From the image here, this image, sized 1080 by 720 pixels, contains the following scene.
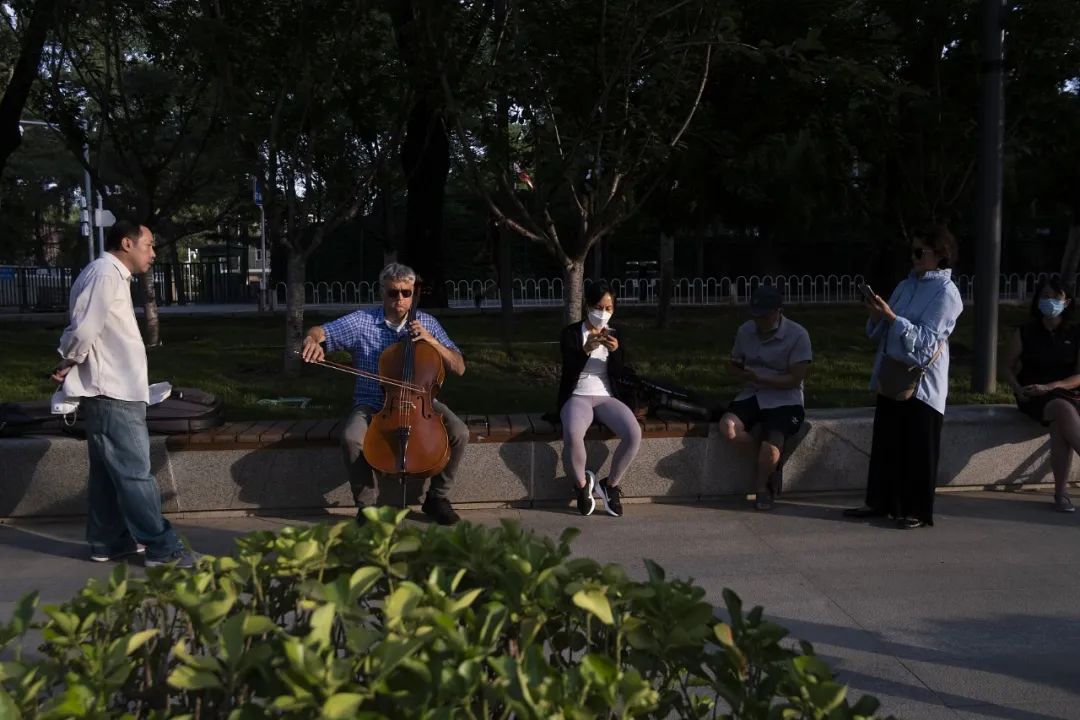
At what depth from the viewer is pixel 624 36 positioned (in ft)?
27.3

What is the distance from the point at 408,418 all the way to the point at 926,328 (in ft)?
9.64

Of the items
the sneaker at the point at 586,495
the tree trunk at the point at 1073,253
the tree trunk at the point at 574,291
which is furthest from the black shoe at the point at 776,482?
the tree trunk at the point at 1073,253

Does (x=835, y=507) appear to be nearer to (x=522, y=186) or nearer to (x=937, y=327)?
(x=937, y=327)

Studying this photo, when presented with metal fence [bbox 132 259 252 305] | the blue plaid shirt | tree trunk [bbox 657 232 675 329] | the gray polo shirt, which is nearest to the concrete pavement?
the gray polo shirt

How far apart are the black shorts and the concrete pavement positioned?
1.74ft

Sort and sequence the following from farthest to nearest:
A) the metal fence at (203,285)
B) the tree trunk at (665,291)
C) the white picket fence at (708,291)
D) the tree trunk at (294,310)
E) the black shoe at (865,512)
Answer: the metal fence at (203,285) < the white picket fence at (708,291) < the tree trunk at (665,291) < the tree trunk at (294,310) < the black shoe at (865,512)

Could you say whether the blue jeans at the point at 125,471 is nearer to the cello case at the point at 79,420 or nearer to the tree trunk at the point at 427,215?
the cello case at the point at 79,420

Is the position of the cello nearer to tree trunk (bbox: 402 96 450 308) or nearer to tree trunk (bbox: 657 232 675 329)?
tree trunk (bbox: 657 232 675 329)

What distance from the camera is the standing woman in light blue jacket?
19.9 feet

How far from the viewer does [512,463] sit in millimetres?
6840

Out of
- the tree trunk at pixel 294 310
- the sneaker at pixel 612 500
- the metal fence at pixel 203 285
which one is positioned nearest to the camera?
the sneaker at pixel 612 500

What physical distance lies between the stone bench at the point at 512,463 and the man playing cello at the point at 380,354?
345 millimetres

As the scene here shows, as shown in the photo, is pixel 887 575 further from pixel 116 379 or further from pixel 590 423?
pixel 116 379

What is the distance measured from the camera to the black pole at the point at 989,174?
799 centimetres
